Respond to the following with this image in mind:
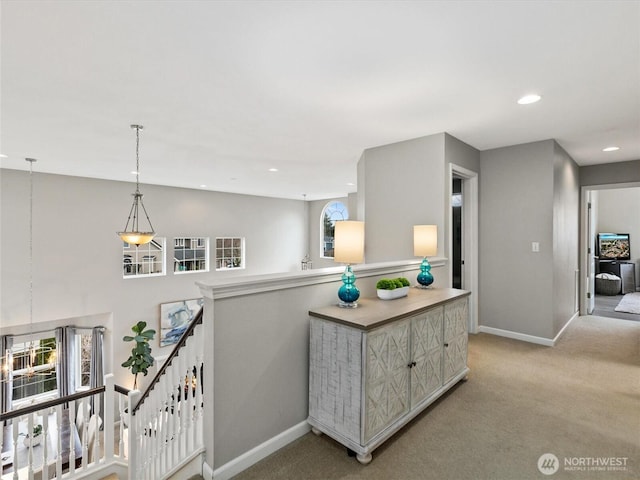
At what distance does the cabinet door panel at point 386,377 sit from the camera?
190 cm

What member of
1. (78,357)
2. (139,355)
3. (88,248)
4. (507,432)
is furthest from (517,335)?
(78,357)

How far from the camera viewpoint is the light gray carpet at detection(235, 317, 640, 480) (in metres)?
1.85

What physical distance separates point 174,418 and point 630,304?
8.03 meters

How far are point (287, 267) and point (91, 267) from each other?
496 centimetres

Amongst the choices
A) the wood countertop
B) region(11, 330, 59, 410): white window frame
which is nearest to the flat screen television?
the wood countertop

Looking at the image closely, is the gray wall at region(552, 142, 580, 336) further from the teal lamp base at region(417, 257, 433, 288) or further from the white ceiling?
the teal lamp base at region(417, 257, 433, 288)

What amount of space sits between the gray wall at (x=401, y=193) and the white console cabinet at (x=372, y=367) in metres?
1.43

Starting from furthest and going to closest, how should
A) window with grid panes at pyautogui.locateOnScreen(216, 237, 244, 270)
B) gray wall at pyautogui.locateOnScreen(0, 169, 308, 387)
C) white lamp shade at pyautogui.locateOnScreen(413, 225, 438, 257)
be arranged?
window with grid panes at pyautogui.locateOnScreen(216, 237, 244, 270) < gray wall at pyautogui.locateOnScreen(0, 169, 308, 387) < white lamp shade at pyautogui.locateOnScreen(413, 225, 438, 257)

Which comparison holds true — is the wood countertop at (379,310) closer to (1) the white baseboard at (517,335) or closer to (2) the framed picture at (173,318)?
(1) the white baseboard at (517,335)

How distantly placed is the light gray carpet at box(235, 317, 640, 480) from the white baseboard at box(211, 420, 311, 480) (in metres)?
0.03

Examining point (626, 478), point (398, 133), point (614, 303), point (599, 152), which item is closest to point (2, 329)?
point (398, 133)

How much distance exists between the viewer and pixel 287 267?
32.1 ft

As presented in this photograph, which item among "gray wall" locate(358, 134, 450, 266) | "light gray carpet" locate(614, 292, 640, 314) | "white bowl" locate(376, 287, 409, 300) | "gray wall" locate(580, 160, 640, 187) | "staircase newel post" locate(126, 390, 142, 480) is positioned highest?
"gray wall" locate(580, 160, 640, 187)

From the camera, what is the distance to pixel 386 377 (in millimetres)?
2018
